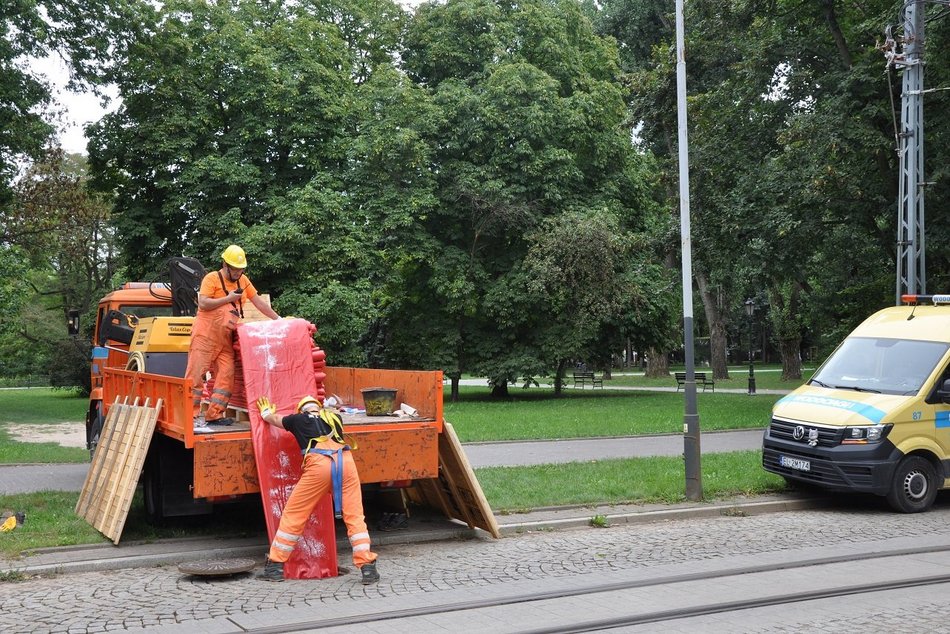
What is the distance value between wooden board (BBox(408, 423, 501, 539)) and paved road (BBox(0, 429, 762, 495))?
14.8 ft

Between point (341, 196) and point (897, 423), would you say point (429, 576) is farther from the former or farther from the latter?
point (341, 196)

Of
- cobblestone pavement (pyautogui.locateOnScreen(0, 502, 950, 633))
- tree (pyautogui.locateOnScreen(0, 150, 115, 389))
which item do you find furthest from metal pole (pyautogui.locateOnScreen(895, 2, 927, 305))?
tree (pyautogui.locateOnScreen(0, 150, 115, 389))

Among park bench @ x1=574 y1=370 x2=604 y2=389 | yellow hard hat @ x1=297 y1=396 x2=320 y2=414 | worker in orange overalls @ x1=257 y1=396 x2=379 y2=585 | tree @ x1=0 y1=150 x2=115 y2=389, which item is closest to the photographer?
worker in orange overalls @ x1=257 y1=396 x2=379 y2=585

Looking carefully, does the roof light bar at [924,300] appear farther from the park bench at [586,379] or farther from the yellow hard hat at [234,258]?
the park bench at [586,379]

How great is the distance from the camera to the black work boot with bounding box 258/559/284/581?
811cm

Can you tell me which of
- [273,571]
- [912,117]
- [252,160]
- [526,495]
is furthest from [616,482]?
[252,160]

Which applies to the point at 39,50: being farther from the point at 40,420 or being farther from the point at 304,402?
the point at 304,402

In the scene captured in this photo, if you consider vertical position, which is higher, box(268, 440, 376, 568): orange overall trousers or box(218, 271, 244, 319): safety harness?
box(218, 271, 244, 319): safety harness

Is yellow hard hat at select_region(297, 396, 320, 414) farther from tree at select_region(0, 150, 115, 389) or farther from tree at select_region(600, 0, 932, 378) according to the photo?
tree at select_region(600, 0, 932, 378)

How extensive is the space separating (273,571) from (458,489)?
2546mm

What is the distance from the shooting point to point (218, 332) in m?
9.98

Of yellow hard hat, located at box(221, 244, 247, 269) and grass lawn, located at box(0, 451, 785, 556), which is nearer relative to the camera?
grass lawn, located at box(0, 451, 785, 556)

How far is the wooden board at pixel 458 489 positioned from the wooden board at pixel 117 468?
3.00m

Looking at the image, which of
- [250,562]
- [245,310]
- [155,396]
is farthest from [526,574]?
[245,310]
